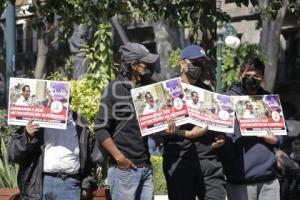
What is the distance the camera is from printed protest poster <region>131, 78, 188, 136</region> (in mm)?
5648

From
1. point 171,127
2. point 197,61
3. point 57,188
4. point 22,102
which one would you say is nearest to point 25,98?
point 22,102

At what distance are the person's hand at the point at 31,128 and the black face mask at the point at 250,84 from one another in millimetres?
1784

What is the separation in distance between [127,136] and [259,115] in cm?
119

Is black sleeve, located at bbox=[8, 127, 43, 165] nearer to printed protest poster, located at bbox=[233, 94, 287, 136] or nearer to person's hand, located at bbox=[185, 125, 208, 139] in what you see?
person's hand, located at bbox=[185, 125, 208, 139]

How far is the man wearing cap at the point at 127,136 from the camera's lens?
5.70 meters

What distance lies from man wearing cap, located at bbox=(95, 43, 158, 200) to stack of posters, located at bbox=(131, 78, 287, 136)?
0.49 ft

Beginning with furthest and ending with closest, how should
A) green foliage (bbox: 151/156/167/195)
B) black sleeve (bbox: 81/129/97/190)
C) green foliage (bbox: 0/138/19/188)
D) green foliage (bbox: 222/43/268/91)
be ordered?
green foliage (bbox: 222/43/268/91) → green foliage (bbox: 151/156/167/195) → green foliage (bbox: 0/138/19/188) → black sleeve (bbox: 81/129/97/190)

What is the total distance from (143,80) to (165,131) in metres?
A: 0.49

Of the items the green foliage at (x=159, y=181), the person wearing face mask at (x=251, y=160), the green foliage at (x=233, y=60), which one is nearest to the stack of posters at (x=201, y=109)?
the person wearing face mask at (x=251, y=160)

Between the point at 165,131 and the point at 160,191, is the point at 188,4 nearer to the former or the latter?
the point at 165,131

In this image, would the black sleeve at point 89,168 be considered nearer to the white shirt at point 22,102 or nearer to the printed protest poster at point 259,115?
the white shirt at point 22,102

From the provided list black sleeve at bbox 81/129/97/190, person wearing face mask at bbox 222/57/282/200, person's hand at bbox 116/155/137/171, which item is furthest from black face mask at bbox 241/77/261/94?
black sleeve at bbox 81/129/97/190

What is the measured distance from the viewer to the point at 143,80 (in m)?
5.88

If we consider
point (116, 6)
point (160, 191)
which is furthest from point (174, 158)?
point (160, 191)
